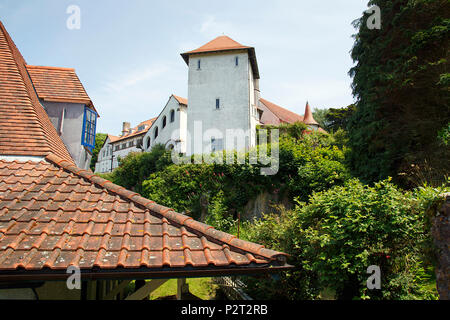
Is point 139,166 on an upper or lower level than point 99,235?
upper

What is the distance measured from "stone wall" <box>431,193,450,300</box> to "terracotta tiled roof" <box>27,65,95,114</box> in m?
11.3

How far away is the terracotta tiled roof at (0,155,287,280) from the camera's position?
3305 mm

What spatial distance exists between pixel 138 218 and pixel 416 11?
1471cm

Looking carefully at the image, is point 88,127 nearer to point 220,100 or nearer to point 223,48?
point 220,100

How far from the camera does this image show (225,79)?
2984cm

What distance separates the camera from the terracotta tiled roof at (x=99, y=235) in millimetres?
3305

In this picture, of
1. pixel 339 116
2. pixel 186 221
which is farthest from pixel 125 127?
pixel 186 221

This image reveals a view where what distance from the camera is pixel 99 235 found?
3.78m

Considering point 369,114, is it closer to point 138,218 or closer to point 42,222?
point 138,218

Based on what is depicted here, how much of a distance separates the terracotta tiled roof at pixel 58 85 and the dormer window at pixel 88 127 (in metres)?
0.35

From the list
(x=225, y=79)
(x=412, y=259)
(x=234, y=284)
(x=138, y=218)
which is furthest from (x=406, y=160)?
(x=225, y=79)

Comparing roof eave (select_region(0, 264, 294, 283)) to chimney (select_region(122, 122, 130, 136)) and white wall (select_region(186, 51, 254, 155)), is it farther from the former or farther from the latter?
chimney (select_region(122, 122, 130, 136))

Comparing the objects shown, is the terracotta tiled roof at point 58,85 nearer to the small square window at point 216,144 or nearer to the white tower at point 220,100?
the white tower at point 220,100

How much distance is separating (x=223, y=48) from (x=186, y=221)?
1143 inches
